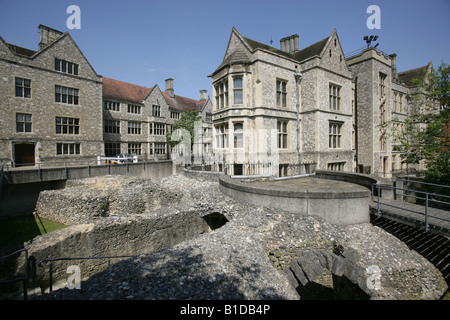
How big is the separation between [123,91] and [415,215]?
3624 centimetres

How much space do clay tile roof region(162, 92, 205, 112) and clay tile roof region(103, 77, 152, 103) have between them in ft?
14.4

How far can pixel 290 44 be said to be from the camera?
2286 centimetres

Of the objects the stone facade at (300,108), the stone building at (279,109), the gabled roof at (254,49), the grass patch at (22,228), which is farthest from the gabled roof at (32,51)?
the gabled roof at (254,49)

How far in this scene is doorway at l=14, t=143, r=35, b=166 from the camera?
20258mm

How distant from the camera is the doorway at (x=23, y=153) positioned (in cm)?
2026

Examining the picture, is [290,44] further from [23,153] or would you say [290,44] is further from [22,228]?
[23,153]

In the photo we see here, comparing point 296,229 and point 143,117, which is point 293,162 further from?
point 143,117

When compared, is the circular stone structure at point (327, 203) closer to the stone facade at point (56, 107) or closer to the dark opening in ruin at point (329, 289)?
the dark opening in ruin at point (329, 289)

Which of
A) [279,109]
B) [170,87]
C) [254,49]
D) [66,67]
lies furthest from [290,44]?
→ [170,87]

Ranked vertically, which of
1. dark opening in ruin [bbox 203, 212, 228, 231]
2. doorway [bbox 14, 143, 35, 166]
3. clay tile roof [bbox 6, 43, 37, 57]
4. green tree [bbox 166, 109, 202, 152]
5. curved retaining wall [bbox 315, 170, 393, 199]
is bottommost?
dark opening in ruin [bbox 203, 212, 228, 231]

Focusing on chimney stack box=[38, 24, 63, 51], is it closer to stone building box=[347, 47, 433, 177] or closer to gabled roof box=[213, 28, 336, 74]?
gabled roof box=[213, 28, 336, 74]

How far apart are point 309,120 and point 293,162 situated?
158 inches

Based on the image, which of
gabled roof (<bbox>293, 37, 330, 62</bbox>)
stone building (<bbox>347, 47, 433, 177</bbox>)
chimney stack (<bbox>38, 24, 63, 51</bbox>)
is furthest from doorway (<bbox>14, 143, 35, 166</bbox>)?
stone building (<bbox>347, 47, 433, 177</bbox>)

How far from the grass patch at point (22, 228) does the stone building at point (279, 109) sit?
1192 centimetres
